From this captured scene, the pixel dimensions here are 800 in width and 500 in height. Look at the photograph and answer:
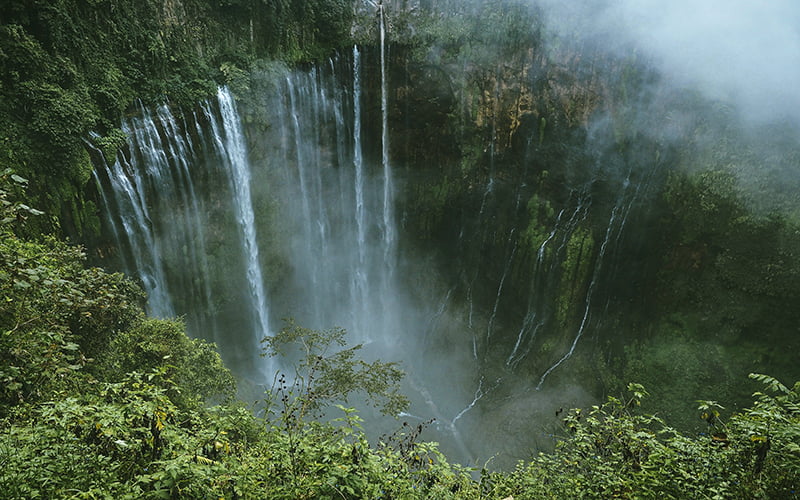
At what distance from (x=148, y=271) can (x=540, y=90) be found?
11279mm

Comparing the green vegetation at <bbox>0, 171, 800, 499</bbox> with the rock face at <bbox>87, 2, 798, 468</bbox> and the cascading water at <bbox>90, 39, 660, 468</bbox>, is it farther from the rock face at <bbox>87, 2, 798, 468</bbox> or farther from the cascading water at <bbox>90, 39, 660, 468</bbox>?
the rock face at <bbox>87, 2, 798, 468</bbox>

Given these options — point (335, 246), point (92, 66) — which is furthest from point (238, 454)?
point (335, 246)

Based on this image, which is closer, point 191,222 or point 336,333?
point 336,333

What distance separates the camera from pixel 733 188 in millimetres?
10289

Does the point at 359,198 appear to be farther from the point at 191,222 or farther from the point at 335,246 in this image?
the point at 191,222

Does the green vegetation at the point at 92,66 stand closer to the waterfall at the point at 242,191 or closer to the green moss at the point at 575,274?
the waterfall at the point at 242,191

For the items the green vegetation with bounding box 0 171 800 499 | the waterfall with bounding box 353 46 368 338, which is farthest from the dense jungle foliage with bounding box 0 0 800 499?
the waterfall with bounding box 353 46 368 338

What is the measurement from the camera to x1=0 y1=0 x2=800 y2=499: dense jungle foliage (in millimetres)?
2885

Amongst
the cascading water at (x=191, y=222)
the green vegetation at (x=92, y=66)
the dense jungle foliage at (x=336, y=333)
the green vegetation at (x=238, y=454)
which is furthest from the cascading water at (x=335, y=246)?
the green vegetation at (x=238, y=454)

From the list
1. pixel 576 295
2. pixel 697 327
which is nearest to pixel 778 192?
pixel 697 327

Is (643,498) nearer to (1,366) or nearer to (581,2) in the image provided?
(1,366)

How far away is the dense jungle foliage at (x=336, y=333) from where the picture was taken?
2885 mm

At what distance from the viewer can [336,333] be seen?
749cm

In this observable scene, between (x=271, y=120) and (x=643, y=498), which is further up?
(x=271, y=120)
